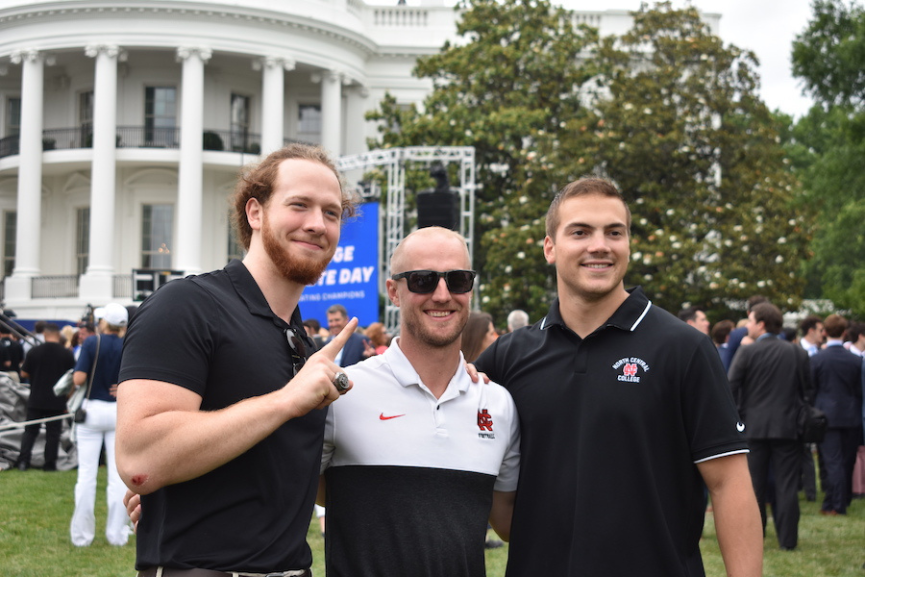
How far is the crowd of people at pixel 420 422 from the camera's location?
2391 millimetres

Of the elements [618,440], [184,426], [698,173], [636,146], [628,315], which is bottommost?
[618,440]

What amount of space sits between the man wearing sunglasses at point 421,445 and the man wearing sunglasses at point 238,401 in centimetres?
24

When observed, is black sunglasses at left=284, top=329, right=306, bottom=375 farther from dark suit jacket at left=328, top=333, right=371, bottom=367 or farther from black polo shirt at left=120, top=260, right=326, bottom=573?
dark suit jacket at left=328, top=333, right=371, bottom=367

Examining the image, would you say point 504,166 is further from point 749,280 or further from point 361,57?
point 361,57

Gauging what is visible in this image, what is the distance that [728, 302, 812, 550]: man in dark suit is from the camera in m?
9.06

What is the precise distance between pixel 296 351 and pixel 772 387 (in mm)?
7464

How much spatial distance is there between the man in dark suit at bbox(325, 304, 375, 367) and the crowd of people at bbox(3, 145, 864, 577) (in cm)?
674

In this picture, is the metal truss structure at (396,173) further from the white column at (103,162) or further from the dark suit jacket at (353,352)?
the white column at (103,162)

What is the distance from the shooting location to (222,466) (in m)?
2.44

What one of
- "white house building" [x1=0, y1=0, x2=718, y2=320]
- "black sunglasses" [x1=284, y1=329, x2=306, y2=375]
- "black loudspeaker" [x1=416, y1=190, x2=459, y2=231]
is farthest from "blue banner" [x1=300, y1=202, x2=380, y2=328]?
"black sunglasses" [x1=284, y1=329, x2=306, y2=375]

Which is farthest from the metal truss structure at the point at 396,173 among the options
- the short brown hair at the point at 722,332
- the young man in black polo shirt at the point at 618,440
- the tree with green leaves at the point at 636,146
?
the young man in black polo shirt at the point at 618,440

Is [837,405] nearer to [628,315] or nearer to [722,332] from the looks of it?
[722,332]

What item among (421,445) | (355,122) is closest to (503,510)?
(421,445)

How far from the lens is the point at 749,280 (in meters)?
22.5
